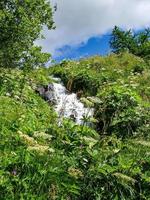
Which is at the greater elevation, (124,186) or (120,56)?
(120,56)

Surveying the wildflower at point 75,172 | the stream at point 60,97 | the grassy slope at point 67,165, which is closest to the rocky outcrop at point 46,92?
the stream at point 60,97

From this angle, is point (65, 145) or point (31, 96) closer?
point (65, 145)

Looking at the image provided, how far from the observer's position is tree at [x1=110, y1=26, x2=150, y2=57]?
36537 millimetres

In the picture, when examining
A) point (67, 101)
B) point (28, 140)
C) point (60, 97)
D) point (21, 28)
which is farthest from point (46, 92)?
point (28, 140)

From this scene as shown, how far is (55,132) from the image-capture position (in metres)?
10.6

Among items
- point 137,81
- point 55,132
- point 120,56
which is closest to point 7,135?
point 55,132

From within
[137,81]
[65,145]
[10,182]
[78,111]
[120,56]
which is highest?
[120,56]

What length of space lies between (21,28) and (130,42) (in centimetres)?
2208

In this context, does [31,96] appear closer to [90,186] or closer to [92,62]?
[92,62]

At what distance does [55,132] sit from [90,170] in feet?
6.14

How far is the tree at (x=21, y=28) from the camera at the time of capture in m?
18.7

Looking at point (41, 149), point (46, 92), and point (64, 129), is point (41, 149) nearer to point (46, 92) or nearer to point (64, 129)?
point (64, 129)

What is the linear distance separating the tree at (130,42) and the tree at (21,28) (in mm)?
16782

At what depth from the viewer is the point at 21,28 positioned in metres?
18.8
